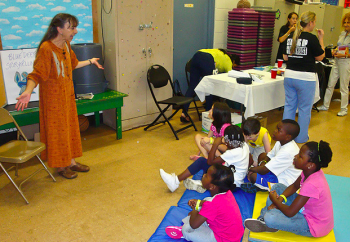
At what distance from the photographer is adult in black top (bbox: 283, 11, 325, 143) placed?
3.81 m

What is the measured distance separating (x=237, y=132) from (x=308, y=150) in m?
0.74

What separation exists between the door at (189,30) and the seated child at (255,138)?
292 cm

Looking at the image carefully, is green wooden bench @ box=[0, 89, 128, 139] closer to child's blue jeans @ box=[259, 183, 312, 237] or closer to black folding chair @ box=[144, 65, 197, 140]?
black folding chair @ box=[144, 65, 197, 140]

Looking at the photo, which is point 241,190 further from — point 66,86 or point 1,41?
point 1,41

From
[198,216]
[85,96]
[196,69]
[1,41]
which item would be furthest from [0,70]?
[198,216]

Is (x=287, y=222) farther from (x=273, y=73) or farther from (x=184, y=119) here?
(x=184, y=119)

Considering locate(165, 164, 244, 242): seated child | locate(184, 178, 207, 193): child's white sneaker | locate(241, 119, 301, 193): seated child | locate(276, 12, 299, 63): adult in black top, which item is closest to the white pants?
locate(276, 12, 299, 63): adult in black top

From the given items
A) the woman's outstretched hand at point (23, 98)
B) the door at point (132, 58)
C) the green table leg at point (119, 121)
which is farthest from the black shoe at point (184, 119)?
the woman's outstretched hand at point (23, 98)

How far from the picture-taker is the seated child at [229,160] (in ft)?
8.86

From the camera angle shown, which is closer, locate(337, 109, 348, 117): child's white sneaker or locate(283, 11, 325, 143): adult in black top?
locate(283, 11, 325, 143): adult in black top

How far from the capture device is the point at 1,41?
3736 mm

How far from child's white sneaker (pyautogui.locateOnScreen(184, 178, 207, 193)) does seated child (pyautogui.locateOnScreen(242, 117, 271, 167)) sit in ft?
1.83

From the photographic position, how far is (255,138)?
3172 mm

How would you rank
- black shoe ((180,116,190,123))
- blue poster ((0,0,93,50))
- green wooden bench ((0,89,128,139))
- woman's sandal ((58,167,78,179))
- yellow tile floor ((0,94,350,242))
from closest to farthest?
1. yellow tile floor ((0,94,350,242))
2. woman's sandal ((58,167,78,179))
3. green wooden bench ((0,89,128,139))
4. blue poster ((0,0,93,50))
5. black shoe ((180,116,190,123))
